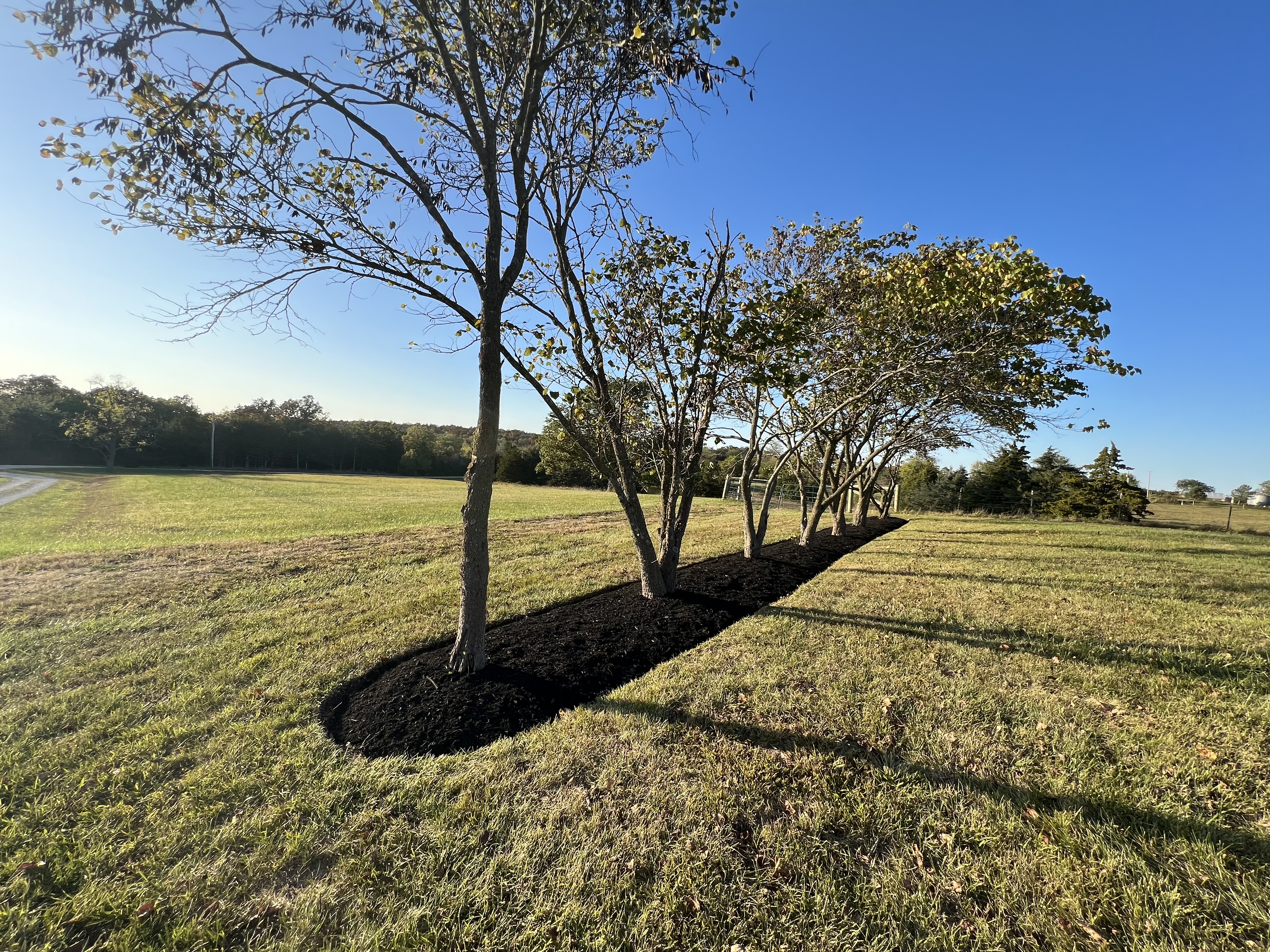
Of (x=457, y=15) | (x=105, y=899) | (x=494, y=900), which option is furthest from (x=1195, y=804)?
(x=457, y=15)

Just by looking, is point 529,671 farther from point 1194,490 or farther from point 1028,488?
point 1194,490

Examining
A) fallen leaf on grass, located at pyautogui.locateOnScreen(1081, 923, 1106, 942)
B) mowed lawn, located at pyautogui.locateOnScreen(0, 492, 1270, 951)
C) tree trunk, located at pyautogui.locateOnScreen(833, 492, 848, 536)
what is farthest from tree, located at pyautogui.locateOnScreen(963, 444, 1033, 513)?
fallen leaf on grass, located at pyautogui.locateOnScreen(1081, 923, 1106, 942)

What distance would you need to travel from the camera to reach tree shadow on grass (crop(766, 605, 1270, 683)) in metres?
4.10

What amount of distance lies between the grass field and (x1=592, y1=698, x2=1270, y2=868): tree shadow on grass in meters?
23.4

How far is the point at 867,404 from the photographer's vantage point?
8664 mm

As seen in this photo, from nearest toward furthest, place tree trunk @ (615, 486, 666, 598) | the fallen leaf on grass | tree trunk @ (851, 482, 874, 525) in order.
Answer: the fallen leaf on grass
tree trunk @ (615, 486, 666, 598)
tree trunk @ (851, 482, 874, 525)

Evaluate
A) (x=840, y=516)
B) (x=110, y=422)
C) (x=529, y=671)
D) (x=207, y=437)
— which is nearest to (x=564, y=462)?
(x=840, y=516)

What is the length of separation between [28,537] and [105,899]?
13999 mm

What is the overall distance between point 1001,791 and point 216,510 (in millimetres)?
21596

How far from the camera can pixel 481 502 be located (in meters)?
3.66

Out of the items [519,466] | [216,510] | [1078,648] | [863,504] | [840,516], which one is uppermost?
[519,466]

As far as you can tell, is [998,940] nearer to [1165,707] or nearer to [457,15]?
[1165,707]

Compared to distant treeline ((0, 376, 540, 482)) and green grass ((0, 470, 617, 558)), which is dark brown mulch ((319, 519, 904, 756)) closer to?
green grass ((0, 470, 617, 558))

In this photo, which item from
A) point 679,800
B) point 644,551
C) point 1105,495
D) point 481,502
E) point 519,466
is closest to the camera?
point 679,800
